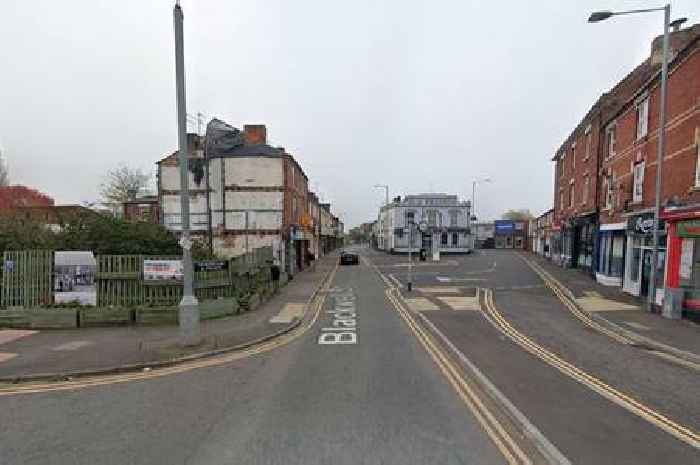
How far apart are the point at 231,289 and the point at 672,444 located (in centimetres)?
1157

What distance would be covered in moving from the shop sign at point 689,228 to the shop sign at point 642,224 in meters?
1.37

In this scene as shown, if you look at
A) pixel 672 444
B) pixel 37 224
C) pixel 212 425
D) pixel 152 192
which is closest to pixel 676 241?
pixel 672 444

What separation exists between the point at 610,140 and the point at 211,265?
76.0ft

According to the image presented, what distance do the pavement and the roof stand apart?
2.13 metres

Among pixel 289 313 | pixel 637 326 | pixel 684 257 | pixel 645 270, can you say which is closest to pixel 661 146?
pixel 684 257

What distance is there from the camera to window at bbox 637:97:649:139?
53.7 ft

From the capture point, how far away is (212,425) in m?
4.96

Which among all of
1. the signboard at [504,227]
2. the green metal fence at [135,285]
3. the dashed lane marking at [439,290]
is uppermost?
the signboard at [504,227]

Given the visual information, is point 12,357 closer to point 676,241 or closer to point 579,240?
point 676,241

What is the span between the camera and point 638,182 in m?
17.2

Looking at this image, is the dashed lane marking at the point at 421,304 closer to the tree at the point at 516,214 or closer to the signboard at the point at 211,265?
the signboard at the point at 211,265

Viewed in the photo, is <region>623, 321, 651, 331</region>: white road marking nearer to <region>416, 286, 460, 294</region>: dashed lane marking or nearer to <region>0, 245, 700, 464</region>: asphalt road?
<region>0, 245, 700, 464</region>: asphalt road

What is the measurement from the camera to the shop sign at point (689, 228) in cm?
1176

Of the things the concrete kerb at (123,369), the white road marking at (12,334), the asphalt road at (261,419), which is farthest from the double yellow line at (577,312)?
the white road marking at (12,334)
